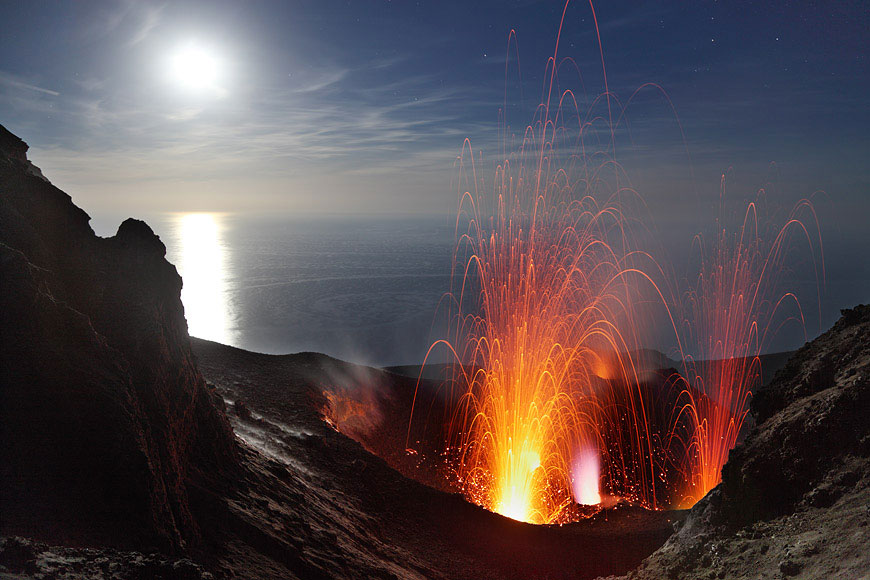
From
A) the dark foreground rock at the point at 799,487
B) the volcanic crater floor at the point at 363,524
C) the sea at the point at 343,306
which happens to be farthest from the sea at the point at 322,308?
the dark foreground rock at the point at 799,487

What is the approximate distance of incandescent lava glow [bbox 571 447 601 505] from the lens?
77.5ft

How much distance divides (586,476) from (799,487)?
58.9 feet

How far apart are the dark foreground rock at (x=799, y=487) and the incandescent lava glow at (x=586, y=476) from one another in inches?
526

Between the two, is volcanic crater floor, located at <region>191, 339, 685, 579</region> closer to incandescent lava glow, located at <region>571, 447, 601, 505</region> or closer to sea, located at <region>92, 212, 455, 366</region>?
incandescent lava glow, located at <region>571, 447, 601, 505</region>

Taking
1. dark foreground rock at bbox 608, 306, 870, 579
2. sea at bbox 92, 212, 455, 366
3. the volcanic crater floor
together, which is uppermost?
sea at bbox 92, 212, 455, 366

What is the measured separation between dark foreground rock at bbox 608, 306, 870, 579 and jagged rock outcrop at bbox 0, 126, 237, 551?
33.0 feet

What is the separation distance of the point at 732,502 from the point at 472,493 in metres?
14.5

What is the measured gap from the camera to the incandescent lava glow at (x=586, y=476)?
2361 centimetres

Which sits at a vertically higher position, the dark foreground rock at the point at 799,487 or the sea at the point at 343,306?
the sea at the point at 343,306

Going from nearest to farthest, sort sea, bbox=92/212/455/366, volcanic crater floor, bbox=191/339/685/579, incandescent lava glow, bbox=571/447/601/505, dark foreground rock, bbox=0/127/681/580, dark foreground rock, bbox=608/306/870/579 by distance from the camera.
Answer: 1. dark foreground rock, bbox=0/127/681/580
2. dark foreground rock, bbox=608/306/870/579
3. volcanic crater floor, bbox=191/339/685/579
4. incandescent lava glow, bbox=571/447/601/505
5. sea, bbox=92/212/455/366

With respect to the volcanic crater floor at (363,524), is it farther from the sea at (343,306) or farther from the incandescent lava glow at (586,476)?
the sea at (343,306)

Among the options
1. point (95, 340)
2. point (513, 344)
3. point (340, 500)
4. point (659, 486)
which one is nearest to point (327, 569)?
point (340, 500)

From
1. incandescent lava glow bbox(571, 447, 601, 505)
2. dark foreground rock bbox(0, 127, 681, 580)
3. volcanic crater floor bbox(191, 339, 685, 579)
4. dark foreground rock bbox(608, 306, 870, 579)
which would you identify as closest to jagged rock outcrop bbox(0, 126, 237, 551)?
dark foreground rock bbox(0, 127, 681, 580)

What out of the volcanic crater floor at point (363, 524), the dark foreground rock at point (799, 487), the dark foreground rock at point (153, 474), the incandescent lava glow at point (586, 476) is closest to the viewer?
the dark foreground rock at point (153, 474)
